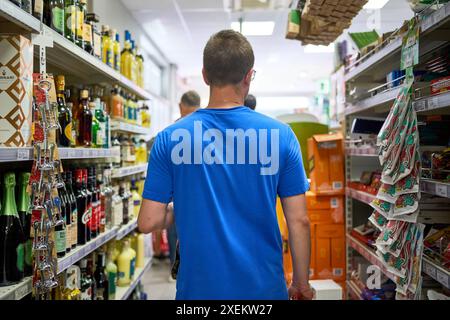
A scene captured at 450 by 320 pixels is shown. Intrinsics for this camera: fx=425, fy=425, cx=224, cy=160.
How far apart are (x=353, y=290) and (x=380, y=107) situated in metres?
1.41

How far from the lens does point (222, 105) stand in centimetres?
147

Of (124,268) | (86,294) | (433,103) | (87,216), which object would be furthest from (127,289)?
(433,103)

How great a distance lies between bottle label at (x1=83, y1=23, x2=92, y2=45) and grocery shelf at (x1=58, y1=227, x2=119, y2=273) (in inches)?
44.9

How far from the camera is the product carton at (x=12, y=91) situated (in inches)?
63.0

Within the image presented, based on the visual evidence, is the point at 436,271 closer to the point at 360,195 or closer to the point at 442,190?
the point at 442,190

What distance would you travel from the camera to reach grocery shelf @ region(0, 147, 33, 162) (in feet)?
4.75

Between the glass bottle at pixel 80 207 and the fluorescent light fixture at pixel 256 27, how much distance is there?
3882 mm

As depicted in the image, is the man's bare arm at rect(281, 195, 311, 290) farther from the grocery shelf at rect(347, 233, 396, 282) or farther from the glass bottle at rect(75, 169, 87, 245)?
the glass bottle at rect(75, 169, 87, 245)

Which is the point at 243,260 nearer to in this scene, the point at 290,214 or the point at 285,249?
the point at 290,214

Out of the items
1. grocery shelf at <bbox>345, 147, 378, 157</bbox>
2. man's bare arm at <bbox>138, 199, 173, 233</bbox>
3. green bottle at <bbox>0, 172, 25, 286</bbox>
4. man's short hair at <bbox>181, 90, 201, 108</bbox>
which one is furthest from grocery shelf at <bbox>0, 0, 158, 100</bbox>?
grocery shelf at <bbox>345, 147, 378, 157</bbox>

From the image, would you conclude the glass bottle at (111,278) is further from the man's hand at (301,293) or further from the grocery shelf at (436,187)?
the grocery shelf at (436,187)

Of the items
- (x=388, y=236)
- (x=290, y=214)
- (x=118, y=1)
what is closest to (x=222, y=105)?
(x=290, y=214)

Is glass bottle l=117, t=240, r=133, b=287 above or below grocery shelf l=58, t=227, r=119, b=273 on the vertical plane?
below

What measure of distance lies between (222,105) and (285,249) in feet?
8.05
